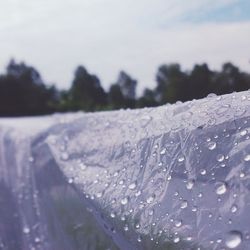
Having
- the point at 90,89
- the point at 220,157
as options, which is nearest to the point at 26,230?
the point at 220,157

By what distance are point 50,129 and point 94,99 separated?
380 inches

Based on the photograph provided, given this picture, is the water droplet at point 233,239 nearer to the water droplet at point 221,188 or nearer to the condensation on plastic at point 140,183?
the condensation on plastic at point 140,183

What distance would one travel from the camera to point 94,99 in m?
12.7

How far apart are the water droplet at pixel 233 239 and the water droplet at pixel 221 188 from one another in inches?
5.4

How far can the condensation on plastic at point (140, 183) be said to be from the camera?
1.29 meters

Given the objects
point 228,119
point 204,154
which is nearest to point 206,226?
point 204,154

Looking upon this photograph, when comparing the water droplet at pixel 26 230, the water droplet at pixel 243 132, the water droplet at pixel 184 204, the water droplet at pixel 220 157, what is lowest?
the water droplet at pixel 26 230

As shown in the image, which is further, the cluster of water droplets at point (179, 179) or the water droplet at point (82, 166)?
the water droplet at point (82, 166)

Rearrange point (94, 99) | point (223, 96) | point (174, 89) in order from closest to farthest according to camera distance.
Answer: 1. point (223, 96)
2. point (174, 89)
3. point (94, 99)

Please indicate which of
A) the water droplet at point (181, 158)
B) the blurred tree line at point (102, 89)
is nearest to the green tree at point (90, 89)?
the blurred tree line at point (102, 89)

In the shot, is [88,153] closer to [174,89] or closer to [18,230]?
[18,230]

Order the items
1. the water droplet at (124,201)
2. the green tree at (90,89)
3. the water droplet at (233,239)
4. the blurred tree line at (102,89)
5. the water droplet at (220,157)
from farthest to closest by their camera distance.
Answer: the green tree at (90,89), the blurred tree line at (102,89), the water droplet at (124,201), the water droplet at (220,157), the water droplet at (233,239)

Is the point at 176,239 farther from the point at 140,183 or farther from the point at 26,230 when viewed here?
the point at 26,230

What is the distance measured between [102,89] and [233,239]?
1124cm
